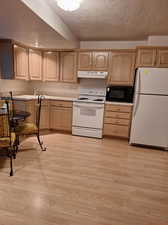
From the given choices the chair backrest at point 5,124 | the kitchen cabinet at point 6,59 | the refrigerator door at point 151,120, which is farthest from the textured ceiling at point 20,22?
the refrigerator door at point 151,120

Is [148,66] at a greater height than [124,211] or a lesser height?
greater

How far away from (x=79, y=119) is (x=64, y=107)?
1.59ft

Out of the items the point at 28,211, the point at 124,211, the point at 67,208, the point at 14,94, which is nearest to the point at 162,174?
the point at 124,211

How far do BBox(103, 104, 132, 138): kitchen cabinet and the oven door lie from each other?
14 centimetres

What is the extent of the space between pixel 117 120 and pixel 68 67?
1.79 metres

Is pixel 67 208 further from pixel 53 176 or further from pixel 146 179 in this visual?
pixel 146 179

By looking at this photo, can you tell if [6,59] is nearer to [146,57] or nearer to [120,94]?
[120,94]

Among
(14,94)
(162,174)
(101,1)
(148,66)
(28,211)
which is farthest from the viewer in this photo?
(14,94)

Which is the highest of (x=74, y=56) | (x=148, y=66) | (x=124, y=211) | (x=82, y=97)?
(x=74, y=56)

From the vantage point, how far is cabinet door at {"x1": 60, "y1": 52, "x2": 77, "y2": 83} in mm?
3812

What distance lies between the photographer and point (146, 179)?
2.16 meters

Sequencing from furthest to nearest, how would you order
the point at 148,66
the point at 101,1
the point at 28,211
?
the point at 148,66
the point at 101,1
the point at 28,211

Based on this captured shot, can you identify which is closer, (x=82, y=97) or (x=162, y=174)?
(x=162, y=174)

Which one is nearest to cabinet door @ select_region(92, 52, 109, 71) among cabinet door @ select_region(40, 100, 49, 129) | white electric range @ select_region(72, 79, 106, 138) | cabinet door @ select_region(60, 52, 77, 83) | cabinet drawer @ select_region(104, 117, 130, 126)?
white electric range @ select_region(72, 79, 106, 138)
